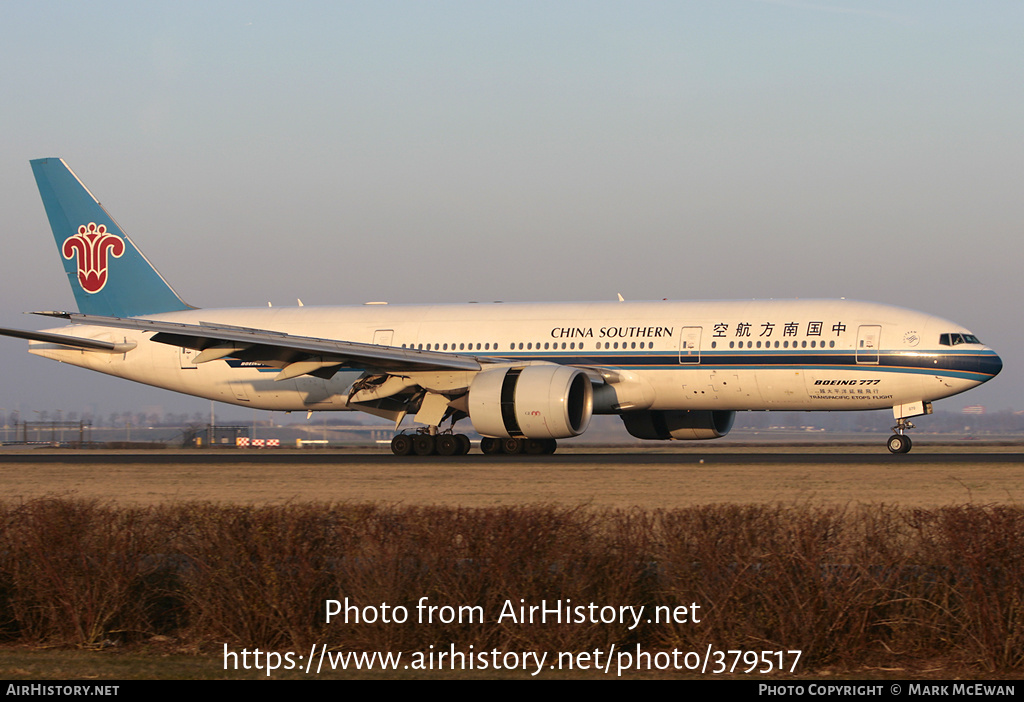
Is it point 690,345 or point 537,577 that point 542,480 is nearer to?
point 690,345

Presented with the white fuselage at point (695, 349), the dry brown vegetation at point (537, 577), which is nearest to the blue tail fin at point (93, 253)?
the white fuselage at point (695, 349)

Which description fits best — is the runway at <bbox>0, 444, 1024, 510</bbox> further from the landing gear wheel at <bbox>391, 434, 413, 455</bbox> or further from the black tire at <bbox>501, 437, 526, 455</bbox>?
the black tire at <bbox>501, 437, 526, 455</bbox>

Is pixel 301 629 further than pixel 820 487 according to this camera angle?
No

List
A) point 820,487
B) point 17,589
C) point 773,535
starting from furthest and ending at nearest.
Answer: point 820,487 < point 17,589 < point 773,535

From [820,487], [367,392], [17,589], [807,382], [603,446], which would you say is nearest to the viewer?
[17,589]

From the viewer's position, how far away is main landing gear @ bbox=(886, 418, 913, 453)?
100 ft

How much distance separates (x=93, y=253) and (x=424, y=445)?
15.1 m

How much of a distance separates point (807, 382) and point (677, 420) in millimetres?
5578

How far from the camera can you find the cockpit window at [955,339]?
29609mm

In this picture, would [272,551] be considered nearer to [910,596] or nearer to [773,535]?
[773,535]

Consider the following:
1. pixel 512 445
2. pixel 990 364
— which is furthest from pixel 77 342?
pixel 990 364

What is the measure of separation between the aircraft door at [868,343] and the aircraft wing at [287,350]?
33.8 ft

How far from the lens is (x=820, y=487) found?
19219mm
